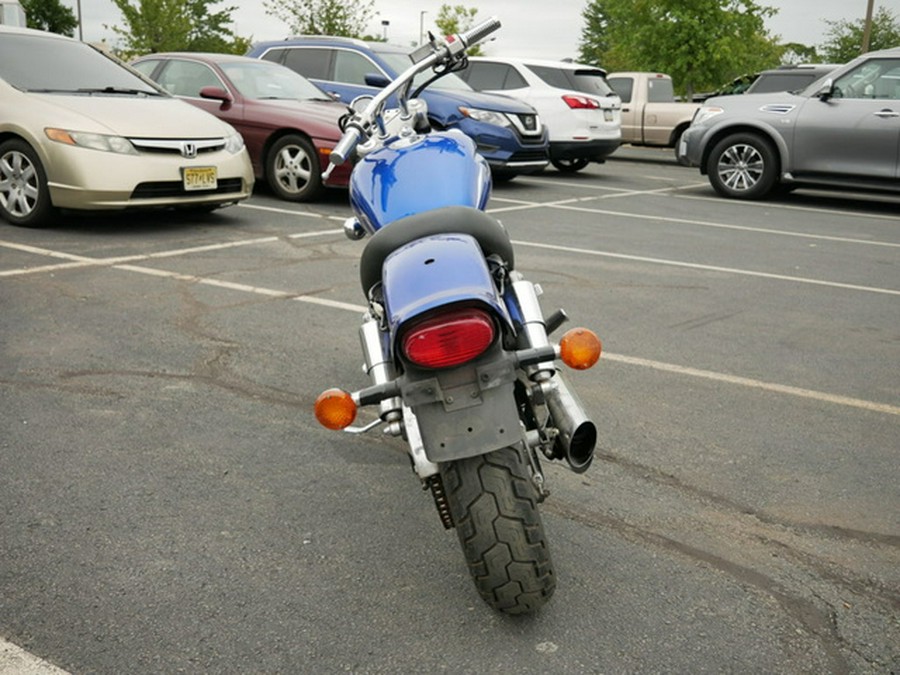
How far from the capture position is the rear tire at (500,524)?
2559 millimetres

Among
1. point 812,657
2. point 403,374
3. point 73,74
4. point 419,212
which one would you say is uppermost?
point 73,74

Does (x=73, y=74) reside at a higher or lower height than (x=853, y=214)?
higher

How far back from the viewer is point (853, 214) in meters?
12.0

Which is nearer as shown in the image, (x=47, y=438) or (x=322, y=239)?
(x=47, y=438)

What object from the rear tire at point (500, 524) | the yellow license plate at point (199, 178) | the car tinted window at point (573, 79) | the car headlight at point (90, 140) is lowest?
the rear tire at point (500, 524)

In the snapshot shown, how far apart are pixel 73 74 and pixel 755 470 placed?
7408 millimetres

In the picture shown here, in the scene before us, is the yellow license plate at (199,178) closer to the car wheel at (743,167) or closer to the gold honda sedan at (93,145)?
the gold honda sedan at (93,145)

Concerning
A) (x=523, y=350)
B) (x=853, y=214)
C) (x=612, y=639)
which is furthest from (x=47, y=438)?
(x=853, y=214)

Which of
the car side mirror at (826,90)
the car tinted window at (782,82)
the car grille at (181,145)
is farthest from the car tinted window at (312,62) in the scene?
the car tinted window at (782,82)

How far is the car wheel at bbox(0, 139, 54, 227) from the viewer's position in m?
8.09

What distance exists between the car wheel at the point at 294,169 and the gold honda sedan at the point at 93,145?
1.56m

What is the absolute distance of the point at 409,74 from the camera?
3975 millimetres

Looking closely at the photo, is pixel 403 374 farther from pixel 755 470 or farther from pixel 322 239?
pixel 322 239

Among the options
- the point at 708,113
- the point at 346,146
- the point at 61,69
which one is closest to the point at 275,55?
the point at 61,69
